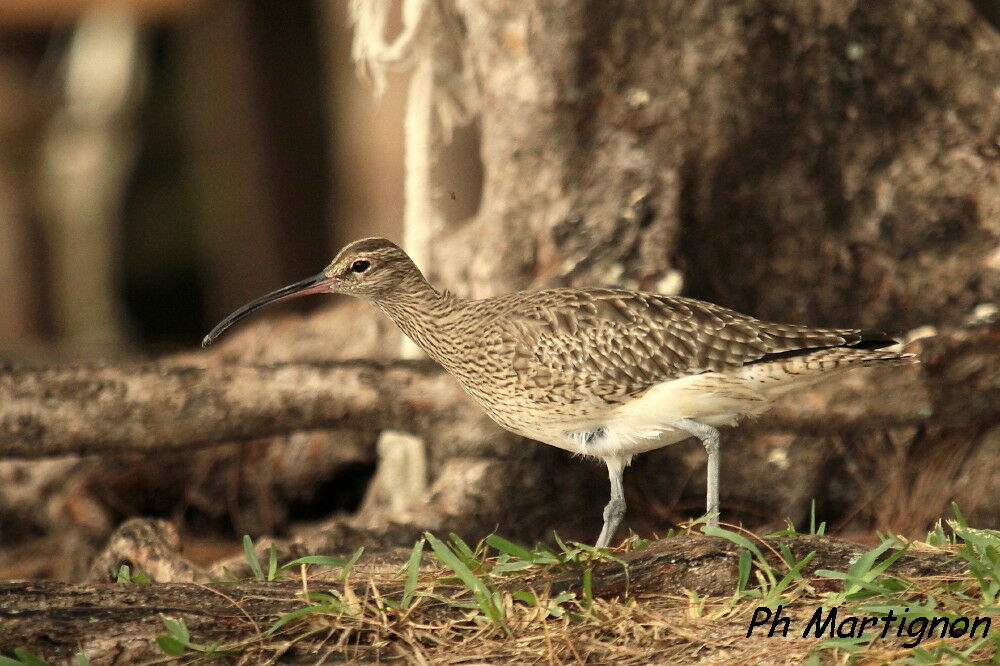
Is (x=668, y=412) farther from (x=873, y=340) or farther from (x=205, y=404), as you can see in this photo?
(x=205, y=404)

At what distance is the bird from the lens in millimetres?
5906

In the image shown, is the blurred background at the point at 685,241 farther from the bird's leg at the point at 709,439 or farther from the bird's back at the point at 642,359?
the bird's leg at the point at 709,439

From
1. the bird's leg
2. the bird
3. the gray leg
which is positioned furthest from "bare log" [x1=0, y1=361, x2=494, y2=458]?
the bird's leg

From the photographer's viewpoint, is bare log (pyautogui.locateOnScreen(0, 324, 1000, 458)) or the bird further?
bare log (pyautogui.locateOnScreen(0, 324, 1000, 458))

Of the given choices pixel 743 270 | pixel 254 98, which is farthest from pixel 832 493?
pixel 254 98

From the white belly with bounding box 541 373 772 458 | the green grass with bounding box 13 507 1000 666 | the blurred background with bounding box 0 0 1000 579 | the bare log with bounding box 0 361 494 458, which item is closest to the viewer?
the green grass with bounding box 13 507 1000 666

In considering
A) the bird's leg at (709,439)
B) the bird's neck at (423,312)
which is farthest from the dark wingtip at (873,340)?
the bird's neck at (423,312)

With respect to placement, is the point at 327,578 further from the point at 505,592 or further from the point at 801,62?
the point at 801,62

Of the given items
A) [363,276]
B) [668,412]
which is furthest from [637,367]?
[363,276]

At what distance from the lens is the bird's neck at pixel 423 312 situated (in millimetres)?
6492

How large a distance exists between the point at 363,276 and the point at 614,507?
5.41 feet

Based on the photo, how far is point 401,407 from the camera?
718 cm

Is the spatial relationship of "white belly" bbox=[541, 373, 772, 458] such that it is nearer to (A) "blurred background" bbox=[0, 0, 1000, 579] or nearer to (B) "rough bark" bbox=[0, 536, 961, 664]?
(B) "rough bark" bbox=[0, 536, 961, 664]

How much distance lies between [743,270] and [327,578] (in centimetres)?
343
